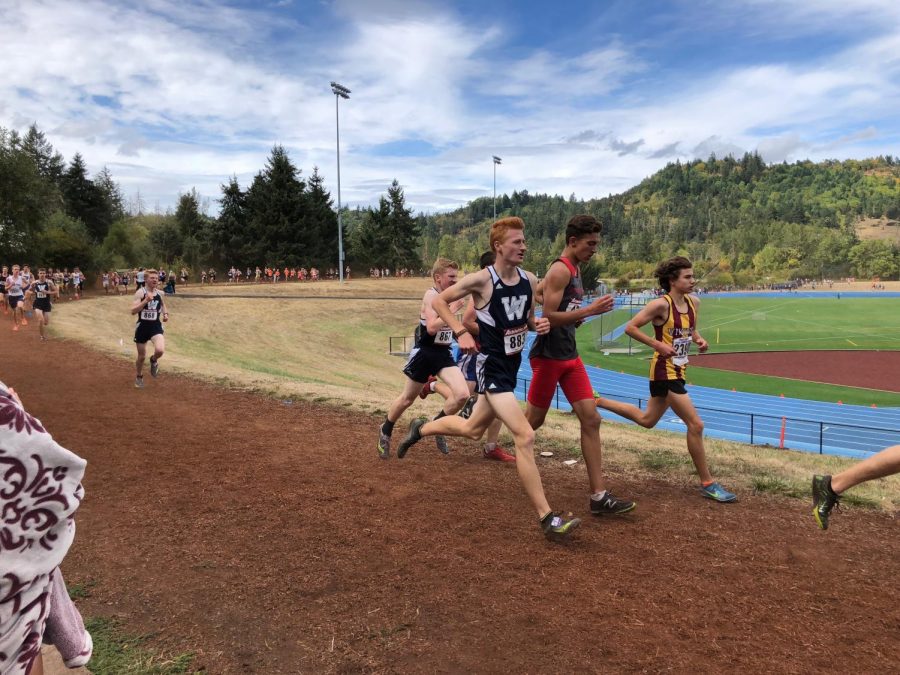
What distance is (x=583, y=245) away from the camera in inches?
209

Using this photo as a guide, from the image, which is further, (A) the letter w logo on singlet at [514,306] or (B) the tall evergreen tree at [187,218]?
(B) the tall evergreen tree at [187,218]

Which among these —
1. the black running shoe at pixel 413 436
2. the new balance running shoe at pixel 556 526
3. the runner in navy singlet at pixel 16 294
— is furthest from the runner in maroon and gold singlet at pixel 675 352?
the runner in navy singlet at pixel 16 294

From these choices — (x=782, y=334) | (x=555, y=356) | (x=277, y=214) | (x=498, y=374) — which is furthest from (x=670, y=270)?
(x=277, y=214)

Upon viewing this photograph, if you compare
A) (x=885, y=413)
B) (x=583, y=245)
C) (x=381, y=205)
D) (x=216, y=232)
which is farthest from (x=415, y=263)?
(x=583, y=245)

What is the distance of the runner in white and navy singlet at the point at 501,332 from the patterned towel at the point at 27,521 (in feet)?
12.2

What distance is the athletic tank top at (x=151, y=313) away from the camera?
1127 cm

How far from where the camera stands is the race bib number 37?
16.1 feet

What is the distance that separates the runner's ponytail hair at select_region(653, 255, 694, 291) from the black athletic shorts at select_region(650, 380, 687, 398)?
3.15 feet

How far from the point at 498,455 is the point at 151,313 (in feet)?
25.7

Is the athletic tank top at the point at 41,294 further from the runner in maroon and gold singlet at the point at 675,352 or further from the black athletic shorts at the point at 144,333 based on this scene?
the runner in maroon and gold singlet at the point at 675,352

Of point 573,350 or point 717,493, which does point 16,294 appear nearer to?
point 573,350

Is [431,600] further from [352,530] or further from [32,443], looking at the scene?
[32,443]

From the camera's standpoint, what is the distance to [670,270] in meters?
5.99

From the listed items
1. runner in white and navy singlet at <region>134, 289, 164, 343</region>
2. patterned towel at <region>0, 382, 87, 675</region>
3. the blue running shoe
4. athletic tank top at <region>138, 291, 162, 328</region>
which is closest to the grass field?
the blue running shoe
